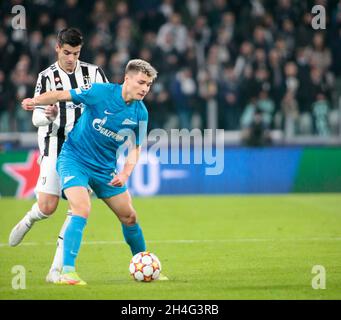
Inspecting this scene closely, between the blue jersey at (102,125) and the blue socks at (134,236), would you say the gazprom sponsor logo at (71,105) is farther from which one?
the blue socks at (134,236)

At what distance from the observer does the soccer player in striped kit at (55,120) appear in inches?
342

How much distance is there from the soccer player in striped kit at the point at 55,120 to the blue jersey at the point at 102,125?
0.32 m

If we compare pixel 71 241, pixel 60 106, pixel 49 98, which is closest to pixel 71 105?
pixel 60 106

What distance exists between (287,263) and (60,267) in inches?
103

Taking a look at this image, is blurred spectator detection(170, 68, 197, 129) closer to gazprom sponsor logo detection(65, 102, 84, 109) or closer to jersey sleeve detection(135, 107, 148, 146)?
gazprom sponsor logo detection(65, 102, 84, 109)

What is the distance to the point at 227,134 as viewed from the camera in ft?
64.0

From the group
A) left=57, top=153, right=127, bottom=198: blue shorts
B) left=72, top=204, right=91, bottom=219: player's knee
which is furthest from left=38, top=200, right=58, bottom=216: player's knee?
left=72, top=204, right=91, bottom=219: player's knee

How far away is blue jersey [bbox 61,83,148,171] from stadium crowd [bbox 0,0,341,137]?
33.3 feet

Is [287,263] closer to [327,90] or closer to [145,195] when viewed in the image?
[145,195]

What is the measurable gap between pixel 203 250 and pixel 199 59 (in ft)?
32.4

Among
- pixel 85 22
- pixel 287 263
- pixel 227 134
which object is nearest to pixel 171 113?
pixel 227 134

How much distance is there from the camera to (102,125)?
8.34 metres

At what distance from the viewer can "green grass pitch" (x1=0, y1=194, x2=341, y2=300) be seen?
25.9 ft

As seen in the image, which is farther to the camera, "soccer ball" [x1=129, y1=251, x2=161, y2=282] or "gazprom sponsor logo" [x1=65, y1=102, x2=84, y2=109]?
"gazprom sponsor logo" [x1=65, y1=102, x2=84, y2=109]
